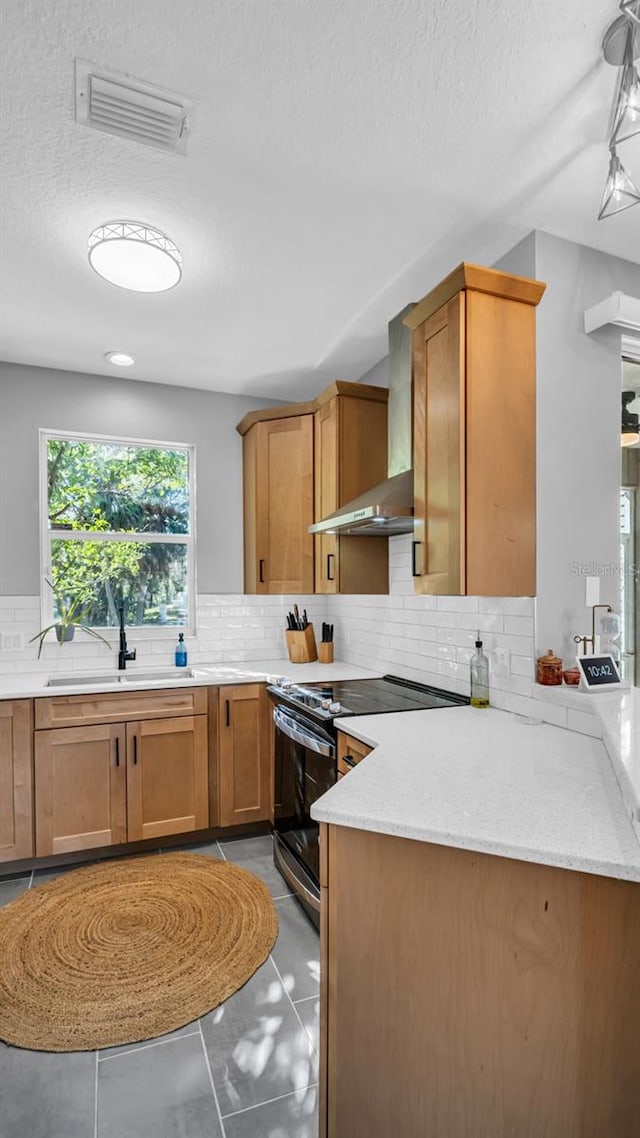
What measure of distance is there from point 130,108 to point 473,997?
2.30 m

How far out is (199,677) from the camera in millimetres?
3076

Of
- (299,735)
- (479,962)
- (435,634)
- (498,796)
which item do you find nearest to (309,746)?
(299,735)

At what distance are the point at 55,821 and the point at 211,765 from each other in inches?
31.2

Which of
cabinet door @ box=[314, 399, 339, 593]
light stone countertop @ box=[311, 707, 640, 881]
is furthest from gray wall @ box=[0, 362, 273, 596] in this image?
light stone countertop @ box=[311, 707, 640, 881]

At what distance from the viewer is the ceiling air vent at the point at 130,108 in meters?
1.42

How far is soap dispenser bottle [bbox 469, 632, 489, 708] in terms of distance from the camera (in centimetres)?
224

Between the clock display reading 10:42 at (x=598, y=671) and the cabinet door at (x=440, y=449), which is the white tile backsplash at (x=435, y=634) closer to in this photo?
the clock display reading 10:42 at (x=598, y=671)

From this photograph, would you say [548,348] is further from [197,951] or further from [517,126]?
[197,951]

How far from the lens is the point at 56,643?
10.7ft

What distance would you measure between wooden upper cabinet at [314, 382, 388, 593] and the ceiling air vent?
5.31 ft

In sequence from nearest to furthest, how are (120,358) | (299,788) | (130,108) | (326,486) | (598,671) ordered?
(130,108)
(598,671)
(299,788)
(120,358)
(326,486)

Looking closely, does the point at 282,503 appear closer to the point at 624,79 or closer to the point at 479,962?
the point at 624,79

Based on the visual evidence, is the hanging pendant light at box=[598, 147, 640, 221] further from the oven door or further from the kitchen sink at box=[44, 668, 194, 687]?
the kitchen sink at box=[44, 668, 194, 687]

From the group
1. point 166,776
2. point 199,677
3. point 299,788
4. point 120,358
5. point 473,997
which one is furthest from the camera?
point 120,358
